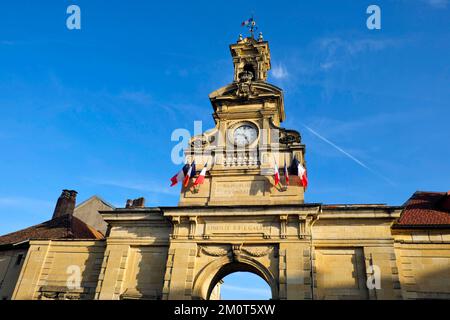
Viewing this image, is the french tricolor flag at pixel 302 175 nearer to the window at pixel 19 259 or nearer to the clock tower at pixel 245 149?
the clock tower at pixel 245 149

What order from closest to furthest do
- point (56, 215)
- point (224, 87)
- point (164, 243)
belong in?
point (164, 243) → point (224, 87) → point (56, 215)

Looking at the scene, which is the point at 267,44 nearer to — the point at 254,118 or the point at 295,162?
the point at 254,118

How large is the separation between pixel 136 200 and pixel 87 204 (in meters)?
5.78

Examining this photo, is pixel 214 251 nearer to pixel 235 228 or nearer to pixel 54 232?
pixel 235 228

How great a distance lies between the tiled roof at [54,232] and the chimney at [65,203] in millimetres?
1575

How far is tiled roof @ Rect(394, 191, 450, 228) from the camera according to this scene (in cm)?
1777

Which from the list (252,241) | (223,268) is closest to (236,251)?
(252,241)

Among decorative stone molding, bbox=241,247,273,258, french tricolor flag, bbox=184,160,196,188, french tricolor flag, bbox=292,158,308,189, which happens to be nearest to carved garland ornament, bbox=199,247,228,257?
decorative stone molding, bbox=241,247,273,258

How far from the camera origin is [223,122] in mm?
21281

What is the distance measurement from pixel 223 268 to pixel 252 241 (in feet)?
6.67

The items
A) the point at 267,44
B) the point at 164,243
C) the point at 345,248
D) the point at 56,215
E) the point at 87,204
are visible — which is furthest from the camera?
the point at 87,204

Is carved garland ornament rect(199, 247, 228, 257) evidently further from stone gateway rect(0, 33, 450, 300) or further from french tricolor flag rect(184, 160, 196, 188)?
french tricolor flag rect(184, 160, 196, 188)
